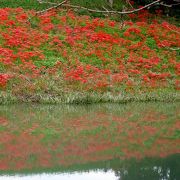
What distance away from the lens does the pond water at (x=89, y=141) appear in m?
8.28

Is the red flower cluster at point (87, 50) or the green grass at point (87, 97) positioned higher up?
the red flower cluster at point (87, 50)

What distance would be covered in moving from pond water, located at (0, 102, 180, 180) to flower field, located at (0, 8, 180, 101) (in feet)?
7.28

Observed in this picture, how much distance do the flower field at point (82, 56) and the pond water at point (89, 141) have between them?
7.28 feet

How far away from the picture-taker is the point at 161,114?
14203 mm

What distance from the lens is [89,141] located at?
1046 cm

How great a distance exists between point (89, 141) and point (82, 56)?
9932 millimetres

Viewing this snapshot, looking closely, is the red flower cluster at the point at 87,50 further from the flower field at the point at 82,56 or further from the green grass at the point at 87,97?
the green grass at the point at 87,97

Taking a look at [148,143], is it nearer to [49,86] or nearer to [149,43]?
[49,86]

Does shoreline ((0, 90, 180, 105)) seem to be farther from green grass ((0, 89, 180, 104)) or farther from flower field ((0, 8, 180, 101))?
flower field ((0, 8, 180, 101))

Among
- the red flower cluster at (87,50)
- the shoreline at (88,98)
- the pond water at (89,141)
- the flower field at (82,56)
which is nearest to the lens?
the pond water at (89,141)

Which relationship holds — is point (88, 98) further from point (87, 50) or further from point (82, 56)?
point (87, 50)

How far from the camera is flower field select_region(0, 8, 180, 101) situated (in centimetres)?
1709

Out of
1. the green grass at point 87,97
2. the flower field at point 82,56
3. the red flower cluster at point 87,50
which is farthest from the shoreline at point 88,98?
the red flower cluster at point 87,50

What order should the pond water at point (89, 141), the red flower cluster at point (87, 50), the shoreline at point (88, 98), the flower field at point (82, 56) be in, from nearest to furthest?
the pond water at point (89, 141) < the shoreline at point (88, 98) < the flower field at point (82, 56) < the red flower cluster at point (87, 50)
